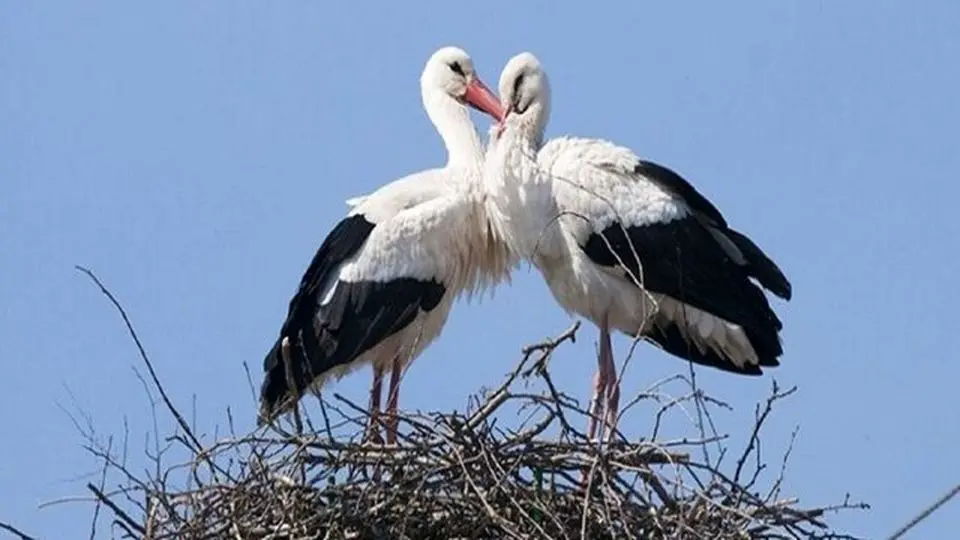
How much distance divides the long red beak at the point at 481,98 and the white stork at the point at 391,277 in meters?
0.11

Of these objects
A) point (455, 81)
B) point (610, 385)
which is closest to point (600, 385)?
point (610, 385)

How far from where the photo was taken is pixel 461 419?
8.65m

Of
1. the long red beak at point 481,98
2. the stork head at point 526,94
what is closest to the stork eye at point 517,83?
the stork head at point 526,94

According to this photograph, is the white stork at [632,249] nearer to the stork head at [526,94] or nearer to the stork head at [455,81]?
the stork head at [526,94]

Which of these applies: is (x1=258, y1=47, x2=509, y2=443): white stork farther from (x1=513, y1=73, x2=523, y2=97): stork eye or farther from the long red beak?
(x1=513, y1=73, x2=523, y2=97): stork eye

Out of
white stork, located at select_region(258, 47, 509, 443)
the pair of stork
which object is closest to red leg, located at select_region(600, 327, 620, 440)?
the pair of stork

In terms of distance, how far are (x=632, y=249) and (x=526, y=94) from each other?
79 centimetres

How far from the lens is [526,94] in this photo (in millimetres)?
10844

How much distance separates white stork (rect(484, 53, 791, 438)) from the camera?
1048 cm

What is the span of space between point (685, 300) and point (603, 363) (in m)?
0.46

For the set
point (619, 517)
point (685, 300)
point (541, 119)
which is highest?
point (541, 119)

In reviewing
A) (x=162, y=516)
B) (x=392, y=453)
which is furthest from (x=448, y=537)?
(x=162, y=516)

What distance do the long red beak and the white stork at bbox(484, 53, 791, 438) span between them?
74cm

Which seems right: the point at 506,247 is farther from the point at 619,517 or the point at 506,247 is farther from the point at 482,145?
the point at 619,517
